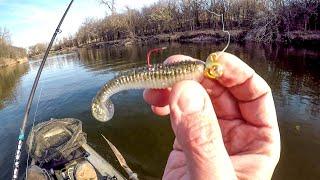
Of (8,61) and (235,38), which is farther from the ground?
(235,38)

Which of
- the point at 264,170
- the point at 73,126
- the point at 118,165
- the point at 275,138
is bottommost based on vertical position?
the point at 118,165

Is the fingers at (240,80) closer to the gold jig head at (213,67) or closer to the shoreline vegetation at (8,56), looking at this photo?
the gold jig head at (213,67)

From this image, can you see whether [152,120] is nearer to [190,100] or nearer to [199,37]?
[190,100]

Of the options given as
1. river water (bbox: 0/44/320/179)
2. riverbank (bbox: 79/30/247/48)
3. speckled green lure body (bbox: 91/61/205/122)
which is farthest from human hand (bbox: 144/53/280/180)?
riverbank (bbox: 79/30/247/48)

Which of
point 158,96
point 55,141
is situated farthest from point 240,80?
point 55,141

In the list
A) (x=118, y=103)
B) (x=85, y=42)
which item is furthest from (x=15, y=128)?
(x=85, y=42)

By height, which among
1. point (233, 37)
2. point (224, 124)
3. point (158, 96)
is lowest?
point (233, 37)

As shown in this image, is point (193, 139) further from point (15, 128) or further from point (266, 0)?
point (266, 0)
